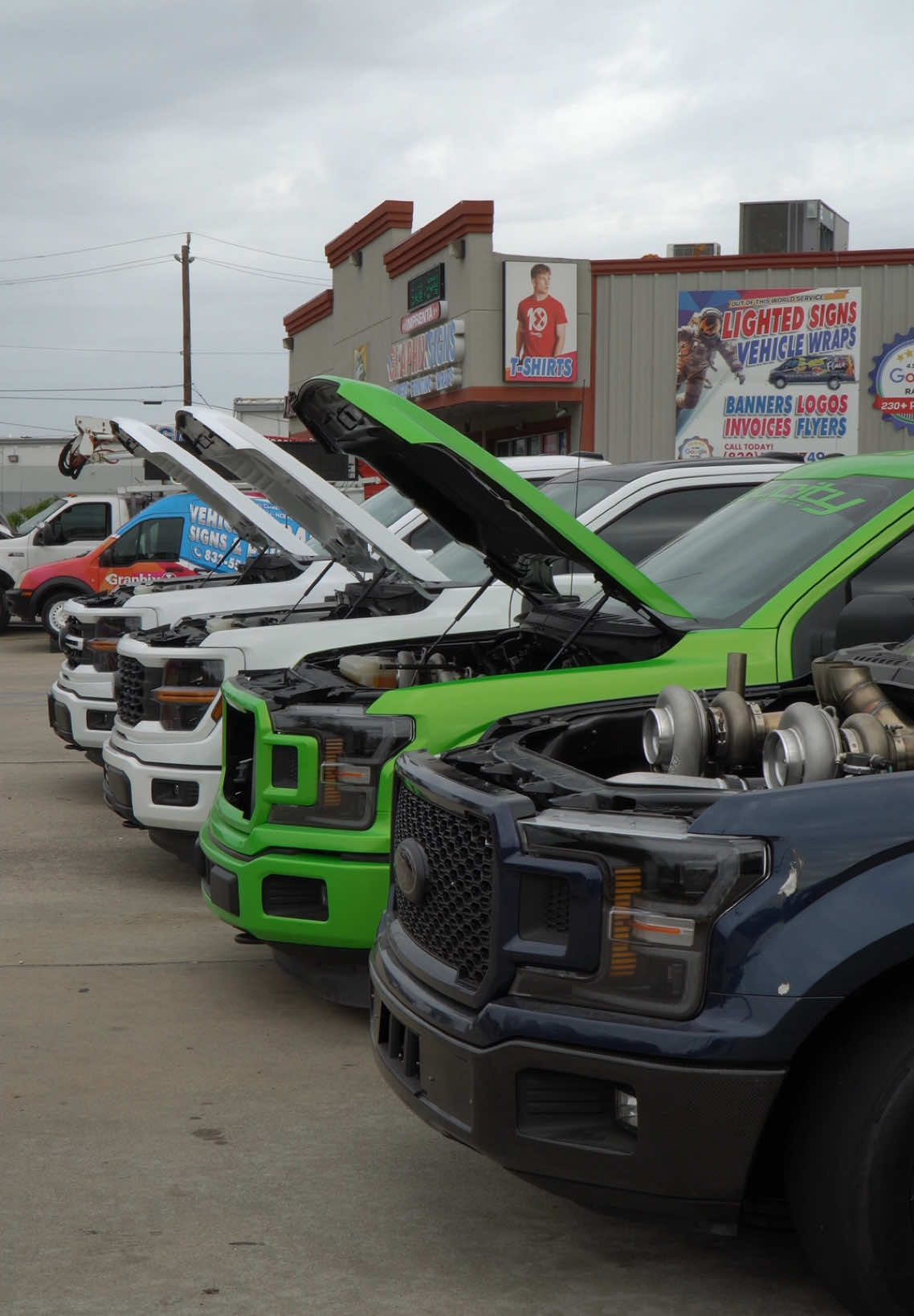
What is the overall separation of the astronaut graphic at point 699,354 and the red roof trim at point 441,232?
11.2 ft

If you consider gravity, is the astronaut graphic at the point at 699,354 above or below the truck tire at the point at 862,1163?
above

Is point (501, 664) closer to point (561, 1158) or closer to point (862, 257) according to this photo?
point (561, 1158)

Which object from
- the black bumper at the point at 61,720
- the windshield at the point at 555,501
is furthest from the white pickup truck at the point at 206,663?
the black bumper at the point at 61,720

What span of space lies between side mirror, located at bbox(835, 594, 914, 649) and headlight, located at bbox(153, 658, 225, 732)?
344 centimetres

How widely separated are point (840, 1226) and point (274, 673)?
141 inches

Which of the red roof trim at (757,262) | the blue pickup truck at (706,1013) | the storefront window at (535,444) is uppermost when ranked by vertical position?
the red roof trim at (757,262)

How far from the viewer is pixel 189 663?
7293mm

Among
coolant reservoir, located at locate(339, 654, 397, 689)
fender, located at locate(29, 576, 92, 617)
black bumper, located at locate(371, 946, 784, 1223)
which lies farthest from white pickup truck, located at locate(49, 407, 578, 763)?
fender, located at locate(29, 576, 92, 617)

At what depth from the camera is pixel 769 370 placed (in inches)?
888

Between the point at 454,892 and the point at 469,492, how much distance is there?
2076mm

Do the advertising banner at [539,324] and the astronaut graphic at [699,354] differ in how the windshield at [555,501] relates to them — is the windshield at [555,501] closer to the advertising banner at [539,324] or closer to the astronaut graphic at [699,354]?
the advertising banner at [539,324]

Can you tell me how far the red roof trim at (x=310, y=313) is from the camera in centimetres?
3344

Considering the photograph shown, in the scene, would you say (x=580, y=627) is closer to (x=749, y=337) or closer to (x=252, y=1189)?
(x=252, y=1189)

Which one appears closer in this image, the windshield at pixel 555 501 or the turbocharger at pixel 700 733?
the turbocharger at pixel 700 733
